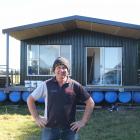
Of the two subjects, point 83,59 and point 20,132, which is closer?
point 20,132

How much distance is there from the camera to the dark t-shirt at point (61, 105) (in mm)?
4418

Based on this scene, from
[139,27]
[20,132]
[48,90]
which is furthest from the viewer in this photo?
[139,27]

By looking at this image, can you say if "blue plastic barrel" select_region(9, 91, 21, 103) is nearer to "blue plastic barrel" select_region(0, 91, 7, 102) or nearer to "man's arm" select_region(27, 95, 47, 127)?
"blue plastic barrel" select_region(0, 91, 7, 102)

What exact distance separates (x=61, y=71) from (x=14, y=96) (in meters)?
11.8

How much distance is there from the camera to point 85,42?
18.3m

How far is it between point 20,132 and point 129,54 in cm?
966

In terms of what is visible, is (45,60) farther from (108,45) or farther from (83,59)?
(108,45)

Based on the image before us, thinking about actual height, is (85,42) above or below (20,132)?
above

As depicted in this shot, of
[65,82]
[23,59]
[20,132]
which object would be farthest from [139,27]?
[65,82]

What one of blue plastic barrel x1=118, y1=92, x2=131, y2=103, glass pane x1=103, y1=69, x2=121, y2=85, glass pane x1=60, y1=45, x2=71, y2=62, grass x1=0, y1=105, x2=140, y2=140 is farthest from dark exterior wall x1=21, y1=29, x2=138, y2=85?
grass x1=0, y1=105, x2=140, y2=140

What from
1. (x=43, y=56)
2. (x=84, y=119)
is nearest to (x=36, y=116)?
(x=84, y=119)

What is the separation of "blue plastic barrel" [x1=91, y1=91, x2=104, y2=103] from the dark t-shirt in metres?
11.5

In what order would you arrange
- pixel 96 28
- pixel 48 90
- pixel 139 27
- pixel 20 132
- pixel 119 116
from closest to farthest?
pixel 48 90, pixel 20 132, pixel 119 116, pixel 139 27, pixel 96 28

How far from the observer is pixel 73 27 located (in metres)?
18.0
